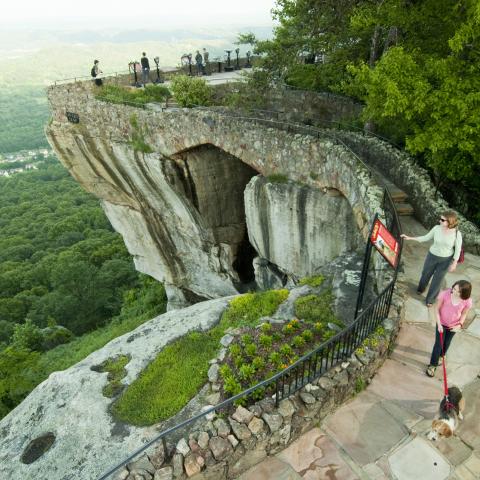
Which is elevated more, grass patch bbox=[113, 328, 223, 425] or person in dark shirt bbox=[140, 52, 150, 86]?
person in dark shirt bbox=[140, 52, 150, 86]

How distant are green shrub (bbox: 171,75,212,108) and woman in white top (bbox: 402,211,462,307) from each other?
12.6m

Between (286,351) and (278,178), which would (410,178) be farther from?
(286,351)

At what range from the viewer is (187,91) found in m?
17.1

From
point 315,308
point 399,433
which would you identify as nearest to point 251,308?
point 315,308

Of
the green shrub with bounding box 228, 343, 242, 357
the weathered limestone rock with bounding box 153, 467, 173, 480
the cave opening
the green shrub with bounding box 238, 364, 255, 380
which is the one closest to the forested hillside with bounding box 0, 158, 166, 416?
the cave opening

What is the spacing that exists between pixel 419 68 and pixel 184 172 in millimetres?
10121

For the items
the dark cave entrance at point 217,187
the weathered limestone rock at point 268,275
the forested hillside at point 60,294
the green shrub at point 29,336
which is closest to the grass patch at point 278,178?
the dark cave entrance at point 217,187

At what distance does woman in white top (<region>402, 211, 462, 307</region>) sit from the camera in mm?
6668

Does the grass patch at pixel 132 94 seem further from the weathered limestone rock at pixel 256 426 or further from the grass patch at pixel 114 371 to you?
the weathered limestone rock at pixel 256 426

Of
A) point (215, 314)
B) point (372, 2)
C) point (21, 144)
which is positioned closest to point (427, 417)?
point (215, 314)

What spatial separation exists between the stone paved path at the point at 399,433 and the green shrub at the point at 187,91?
44.5 feet

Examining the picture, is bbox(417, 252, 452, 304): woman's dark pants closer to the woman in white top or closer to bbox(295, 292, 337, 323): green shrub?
the woman in white top

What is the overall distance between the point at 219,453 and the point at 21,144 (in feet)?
572

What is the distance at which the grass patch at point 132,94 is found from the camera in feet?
58.0
